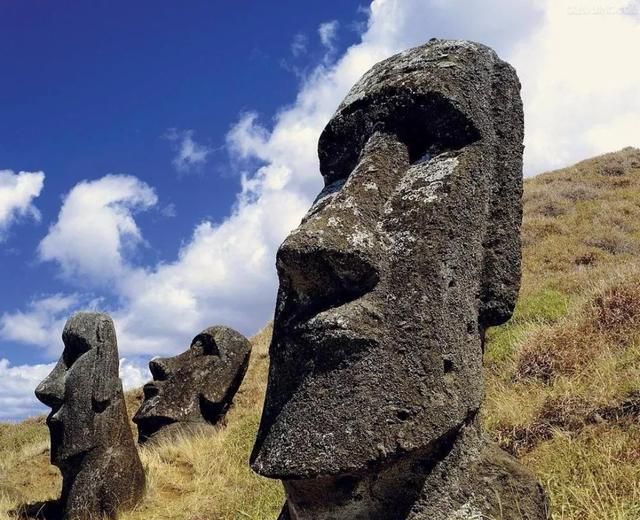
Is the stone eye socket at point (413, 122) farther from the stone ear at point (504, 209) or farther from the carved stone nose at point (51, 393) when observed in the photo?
the carved stone nose at point (51, 393)

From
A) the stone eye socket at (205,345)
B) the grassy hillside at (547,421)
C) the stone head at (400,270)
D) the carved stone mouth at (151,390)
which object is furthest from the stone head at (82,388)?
the stone head at (400,270)

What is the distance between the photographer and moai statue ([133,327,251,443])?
11.5 metres

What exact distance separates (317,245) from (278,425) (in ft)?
2.26

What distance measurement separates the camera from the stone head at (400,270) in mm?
2510

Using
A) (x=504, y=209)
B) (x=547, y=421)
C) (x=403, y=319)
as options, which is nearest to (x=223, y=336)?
(x=547, y=421)

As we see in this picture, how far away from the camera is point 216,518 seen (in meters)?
6.99

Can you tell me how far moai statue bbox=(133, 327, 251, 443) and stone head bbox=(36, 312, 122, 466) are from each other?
3.46 m

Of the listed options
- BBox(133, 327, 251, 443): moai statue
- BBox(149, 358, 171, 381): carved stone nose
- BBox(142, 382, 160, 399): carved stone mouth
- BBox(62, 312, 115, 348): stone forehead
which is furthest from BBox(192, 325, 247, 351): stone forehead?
BBox(62, 312, 115, 348): stone forehead

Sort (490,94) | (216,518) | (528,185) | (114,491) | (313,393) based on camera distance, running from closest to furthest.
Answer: (313,393)
(490,94)
(216,518)
(114,491)
(528,185)

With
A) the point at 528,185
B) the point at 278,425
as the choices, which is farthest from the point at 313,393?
the point at 528,185

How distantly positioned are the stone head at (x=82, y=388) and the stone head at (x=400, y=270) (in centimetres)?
542

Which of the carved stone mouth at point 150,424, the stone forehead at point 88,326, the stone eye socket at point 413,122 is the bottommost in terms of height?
the carved stone mouth at point 150,424

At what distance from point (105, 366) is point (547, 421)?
490cm

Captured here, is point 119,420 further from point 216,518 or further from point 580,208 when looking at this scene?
point 580,208
